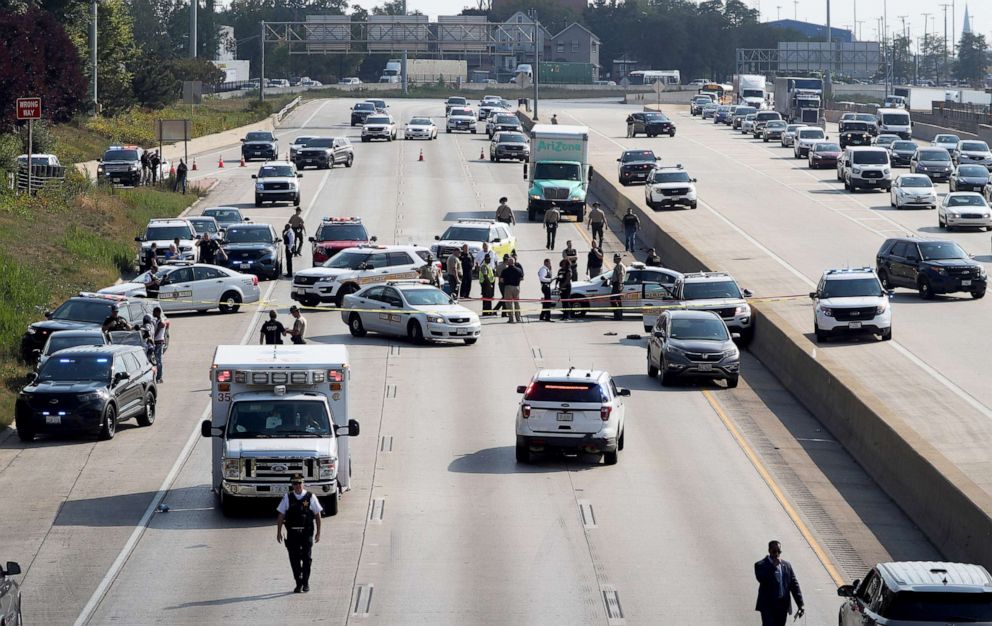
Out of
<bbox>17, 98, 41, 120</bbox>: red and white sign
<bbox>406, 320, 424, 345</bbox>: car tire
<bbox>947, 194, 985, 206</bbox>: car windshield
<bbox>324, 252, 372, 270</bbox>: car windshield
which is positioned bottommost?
<bbox>406, 320, 424, 345</bbox>: car tire

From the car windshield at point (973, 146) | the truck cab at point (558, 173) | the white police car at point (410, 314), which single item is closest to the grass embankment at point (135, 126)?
the truck cab at point (558, 173)

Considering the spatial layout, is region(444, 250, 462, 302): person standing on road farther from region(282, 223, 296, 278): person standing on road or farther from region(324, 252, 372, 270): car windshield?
region(282, 223, 296, 278): person standing on road

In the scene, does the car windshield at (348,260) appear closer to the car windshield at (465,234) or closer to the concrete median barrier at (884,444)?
the car windshield at (465,234)

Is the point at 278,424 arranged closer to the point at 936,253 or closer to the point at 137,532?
the point at 137,532

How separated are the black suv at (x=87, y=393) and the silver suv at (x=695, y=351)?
1010 centimetres

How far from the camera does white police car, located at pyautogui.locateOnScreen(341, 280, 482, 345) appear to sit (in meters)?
37.9

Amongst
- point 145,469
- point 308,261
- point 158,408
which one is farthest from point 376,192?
point 145,469

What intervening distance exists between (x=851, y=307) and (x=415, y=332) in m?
9.79

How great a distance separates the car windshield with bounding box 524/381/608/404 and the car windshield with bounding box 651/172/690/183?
124ft

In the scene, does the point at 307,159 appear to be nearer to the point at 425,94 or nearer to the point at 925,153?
the point at 925,153

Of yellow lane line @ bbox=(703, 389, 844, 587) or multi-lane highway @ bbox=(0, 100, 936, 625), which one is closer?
multi-lane highway @ bbox=(0, 100, 936, 625)

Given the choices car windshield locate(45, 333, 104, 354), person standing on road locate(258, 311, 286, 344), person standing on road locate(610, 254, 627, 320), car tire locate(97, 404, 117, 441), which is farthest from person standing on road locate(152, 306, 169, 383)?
person standing on road locate(610, 254, 627, 320)

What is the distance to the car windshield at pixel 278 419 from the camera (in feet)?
75.3

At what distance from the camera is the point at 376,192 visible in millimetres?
69188
